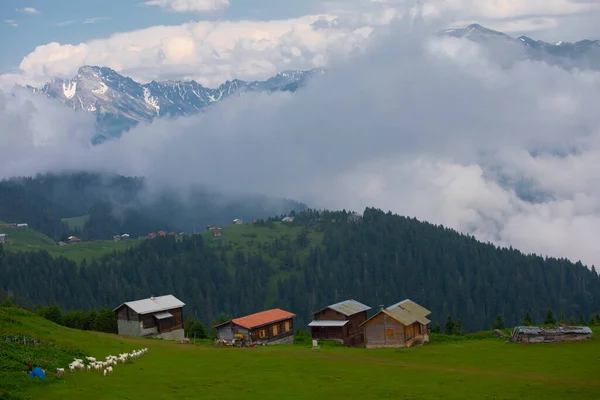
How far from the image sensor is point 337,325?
9556 cm

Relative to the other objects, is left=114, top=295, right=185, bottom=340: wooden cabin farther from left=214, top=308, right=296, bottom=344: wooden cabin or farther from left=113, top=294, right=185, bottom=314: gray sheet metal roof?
left=214, top=308, right=296, bottom=344: wooden cabin

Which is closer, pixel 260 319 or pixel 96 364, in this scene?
pixel 96 364

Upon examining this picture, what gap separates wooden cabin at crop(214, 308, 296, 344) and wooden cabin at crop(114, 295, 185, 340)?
971 cm

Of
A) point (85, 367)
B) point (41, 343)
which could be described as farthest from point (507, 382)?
point (41, 343)

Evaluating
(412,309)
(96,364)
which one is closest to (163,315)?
(412,309)

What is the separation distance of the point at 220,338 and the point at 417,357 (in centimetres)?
3071

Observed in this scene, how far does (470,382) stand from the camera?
5350 cm

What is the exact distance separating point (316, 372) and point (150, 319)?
4450 cm

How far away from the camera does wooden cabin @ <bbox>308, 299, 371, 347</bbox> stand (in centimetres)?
9615

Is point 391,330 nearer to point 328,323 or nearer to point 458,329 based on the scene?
point 328,323

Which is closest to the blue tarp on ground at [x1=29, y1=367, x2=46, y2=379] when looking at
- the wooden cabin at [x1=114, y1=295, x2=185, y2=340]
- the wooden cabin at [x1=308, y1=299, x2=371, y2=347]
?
the wooden cabin at [x1=114, y1=295, x2=185, y2=340]

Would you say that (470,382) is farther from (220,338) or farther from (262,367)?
(220,338)

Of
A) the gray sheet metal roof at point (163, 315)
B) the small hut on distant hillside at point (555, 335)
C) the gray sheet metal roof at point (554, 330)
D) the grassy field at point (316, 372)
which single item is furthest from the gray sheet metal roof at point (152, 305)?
the small hut on distant hillside at point (555, 335)

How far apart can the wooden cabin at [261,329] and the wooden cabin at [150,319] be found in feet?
31.9
